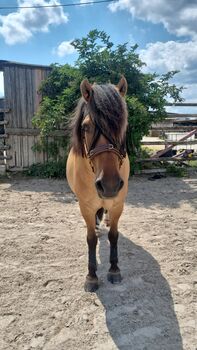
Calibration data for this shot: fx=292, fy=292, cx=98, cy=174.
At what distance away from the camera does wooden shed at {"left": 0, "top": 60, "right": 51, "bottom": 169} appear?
A: 23.5 feet

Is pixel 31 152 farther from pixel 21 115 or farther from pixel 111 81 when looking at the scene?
pixel 111 81

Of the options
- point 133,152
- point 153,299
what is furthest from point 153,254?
point 133,152

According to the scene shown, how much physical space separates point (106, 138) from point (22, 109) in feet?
18.9

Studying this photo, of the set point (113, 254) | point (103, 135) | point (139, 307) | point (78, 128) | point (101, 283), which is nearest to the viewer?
point (103, 135)

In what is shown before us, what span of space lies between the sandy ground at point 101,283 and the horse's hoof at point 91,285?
0.05m

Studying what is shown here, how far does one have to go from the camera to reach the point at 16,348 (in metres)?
1.92

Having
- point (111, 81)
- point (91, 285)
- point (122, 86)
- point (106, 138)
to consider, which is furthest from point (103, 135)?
point (111, 81)

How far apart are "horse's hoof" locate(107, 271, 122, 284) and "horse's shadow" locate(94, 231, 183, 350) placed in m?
0.04

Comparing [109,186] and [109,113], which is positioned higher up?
[109,113]

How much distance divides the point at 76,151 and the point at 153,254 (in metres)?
1.49

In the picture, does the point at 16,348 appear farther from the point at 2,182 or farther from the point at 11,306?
the point at 2,182

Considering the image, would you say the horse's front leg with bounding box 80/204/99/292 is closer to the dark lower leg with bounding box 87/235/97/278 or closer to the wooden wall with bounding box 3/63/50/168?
the dark lower leg with bounding box 87/235/97/278

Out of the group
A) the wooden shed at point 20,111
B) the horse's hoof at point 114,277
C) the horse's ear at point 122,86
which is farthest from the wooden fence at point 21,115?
the horse's hoof at point 114,277

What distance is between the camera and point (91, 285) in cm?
256
